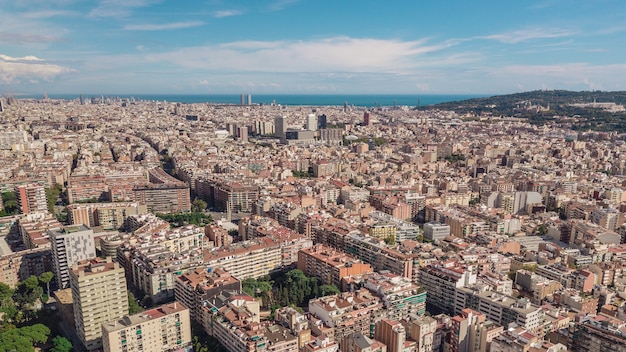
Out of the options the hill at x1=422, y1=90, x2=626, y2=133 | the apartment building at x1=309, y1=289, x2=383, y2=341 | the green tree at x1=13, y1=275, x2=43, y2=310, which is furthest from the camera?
the hill at x1=422, y1=90, x2=626, y2=133

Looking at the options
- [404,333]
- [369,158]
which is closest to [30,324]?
[404,333]

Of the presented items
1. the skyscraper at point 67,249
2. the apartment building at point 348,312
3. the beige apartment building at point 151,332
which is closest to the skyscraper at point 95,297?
the beige apartment building at point 151,332

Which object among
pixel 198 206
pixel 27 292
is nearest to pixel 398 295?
pixel 27 292

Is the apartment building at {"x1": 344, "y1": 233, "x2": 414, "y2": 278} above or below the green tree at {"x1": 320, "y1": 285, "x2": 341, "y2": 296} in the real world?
above

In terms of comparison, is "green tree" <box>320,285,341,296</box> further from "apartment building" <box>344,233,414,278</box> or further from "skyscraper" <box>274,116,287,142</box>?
"skyscraper" <box>274,116,287,142</box>

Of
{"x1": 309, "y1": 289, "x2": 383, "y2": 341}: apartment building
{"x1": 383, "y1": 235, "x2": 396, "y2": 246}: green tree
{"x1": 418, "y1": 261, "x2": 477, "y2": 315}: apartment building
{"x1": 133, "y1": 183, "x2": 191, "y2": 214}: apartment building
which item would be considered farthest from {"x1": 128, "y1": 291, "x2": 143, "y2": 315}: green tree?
{"x1": 133, "y1": 183, "x2": 191, "y2": 214}: apartment building

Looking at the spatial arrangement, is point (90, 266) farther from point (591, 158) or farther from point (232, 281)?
point (591, 158)
